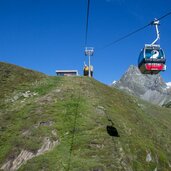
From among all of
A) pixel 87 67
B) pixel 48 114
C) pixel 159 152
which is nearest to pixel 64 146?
pixel 48 114

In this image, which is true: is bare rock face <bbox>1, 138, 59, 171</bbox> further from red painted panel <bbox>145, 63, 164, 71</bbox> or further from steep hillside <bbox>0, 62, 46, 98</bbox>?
steep hillside <bbox>0, 62, 46, 98</bbox>

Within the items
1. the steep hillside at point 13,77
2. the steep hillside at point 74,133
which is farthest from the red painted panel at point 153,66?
the steep hillside at point 13,77

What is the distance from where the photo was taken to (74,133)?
33.1 m

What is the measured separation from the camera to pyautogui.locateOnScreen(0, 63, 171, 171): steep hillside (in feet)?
96.5

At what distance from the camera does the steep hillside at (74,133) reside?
29.4m

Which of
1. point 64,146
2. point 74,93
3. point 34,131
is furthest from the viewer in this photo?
point 74,93

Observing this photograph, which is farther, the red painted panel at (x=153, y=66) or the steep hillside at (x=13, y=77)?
the steep hillside at (x=13, y=77)

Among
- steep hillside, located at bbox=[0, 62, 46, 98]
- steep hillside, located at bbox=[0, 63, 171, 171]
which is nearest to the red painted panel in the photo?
steep hillside, located at bbox=[0, 63, 171, 171]

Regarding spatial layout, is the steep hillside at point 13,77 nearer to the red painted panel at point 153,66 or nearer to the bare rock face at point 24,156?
the bare rock face at point 24,156

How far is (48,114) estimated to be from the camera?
36.8 meters

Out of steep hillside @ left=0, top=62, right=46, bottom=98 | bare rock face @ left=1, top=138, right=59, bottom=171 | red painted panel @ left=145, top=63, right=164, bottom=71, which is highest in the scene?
steep hillside @ left=0, top=62, right=46, bottom=98

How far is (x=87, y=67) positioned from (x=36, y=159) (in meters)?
45.4

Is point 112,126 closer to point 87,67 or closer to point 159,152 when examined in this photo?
point 159,152

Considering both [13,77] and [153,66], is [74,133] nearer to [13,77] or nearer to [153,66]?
[153,66]
